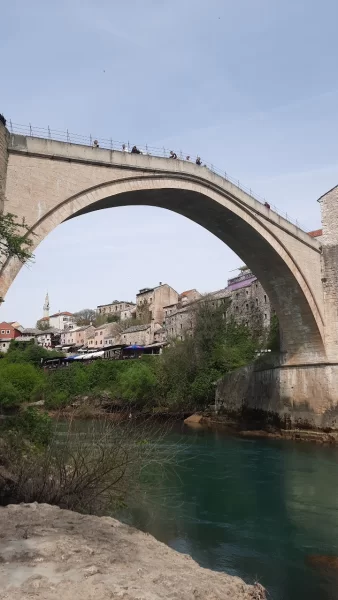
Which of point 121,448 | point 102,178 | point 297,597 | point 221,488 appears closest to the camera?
point 297,597

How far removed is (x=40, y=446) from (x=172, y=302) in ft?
133

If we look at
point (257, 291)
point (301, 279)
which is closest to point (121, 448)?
point (301, 279)

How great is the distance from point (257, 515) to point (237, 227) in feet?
28.4

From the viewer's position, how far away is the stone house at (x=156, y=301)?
151 ft

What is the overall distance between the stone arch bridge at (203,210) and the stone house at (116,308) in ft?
144

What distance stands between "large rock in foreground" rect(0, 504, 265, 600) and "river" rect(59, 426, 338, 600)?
1844mm

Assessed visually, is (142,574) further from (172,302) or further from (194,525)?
(172,302)

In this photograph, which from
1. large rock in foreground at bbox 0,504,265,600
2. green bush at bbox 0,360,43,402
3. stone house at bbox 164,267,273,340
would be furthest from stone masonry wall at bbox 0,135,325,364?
green bush at bbox 0,360,43,402

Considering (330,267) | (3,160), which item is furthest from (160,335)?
(3,160)

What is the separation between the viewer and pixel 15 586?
101 inches

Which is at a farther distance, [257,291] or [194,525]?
[257,291]

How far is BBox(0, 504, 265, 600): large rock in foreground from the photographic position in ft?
8.60

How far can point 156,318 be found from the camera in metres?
45.8

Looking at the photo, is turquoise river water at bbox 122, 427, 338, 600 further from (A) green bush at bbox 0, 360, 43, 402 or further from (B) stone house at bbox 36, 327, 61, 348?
(B) stone house at bbox 36, 327, 61, 348
